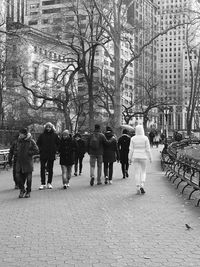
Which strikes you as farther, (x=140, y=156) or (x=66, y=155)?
(x=66, y=155)

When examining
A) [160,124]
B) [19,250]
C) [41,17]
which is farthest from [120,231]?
[160,124]

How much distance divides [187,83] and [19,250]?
50.0 meters

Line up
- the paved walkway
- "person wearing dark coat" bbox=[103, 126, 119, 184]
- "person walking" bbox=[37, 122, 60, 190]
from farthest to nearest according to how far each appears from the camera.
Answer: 1. "person wearing dark coat" bbox=[103, 126, 119, 184]
2. "person walking" bbox=[37, 122, 60, 190]
3. the paved walkway

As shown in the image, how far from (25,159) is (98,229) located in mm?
4178

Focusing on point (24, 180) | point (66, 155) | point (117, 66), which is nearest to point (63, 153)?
point (66, 155)

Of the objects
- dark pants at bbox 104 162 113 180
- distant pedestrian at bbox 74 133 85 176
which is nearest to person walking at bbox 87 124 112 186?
dark pants at bbox 104 162 113 180

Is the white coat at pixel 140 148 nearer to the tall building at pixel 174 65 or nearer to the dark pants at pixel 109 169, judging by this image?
the dark pants at pixel 109 169

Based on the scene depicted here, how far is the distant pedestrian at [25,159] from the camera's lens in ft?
35.7

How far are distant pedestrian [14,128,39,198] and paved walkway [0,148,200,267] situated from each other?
31cm

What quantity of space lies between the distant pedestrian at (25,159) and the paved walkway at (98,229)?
0.31m

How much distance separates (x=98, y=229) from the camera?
23.7 ft

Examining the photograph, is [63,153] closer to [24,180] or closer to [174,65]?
[24,180]

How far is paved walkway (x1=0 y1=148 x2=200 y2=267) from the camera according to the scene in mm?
5508

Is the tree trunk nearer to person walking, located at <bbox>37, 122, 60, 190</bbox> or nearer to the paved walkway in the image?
person walking, located at <bbox>37, 122, 60, 190</bbox>
